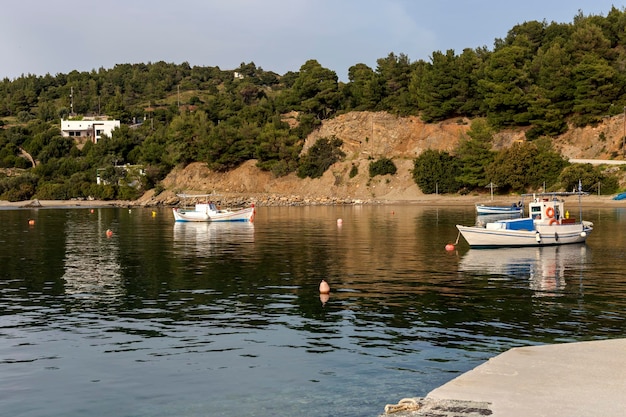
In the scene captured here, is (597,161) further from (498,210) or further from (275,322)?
(275,322)

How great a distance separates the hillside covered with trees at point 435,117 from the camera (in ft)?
421

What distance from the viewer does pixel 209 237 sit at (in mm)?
68750

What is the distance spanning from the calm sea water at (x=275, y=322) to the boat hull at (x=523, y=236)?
3.04ft

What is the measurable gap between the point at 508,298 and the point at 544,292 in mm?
2658

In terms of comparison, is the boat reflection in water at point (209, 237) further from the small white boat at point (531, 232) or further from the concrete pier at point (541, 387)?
the concrete pier at point (541, 387)

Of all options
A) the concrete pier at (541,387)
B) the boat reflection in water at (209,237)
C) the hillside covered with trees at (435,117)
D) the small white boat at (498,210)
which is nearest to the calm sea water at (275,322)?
the concrete pier at (541,387)

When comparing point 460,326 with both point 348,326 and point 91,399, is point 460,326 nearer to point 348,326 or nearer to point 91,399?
point 348,326

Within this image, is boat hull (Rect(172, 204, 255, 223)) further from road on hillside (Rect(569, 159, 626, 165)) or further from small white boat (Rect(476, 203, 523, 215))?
road on hillside (Rect(569, 159, 626, 165))

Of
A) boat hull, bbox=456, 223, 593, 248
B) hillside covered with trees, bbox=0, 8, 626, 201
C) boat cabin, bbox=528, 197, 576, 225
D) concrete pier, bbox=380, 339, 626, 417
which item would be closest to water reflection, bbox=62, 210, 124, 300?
concrete pier, bbox=380, 339, 626, 417

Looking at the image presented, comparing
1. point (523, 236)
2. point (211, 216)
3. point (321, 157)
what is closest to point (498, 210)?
point (211, 216)

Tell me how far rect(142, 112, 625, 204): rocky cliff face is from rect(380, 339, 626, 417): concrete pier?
121750 mm

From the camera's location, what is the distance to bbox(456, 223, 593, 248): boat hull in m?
50.8

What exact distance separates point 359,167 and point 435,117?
20981 millimetres

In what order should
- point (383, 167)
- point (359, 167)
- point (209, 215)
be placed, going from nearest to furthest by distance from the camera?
point (209, 215), point (383, 167), point (359, 167)
